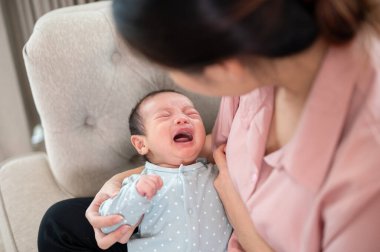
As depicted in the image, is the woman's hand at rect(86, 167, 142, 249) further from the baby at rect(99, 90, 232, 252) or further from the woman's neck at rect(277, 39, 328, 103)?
the woman's neck at rect(277, 39, 328, 103)

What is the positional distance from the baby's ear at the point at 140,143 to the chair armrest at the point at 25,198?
321 mm

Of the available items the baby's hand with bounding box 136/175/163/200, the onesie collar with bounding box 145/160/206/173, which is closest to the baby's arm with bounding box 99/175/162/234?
the baby's hand with bounding box 136/175/163/200

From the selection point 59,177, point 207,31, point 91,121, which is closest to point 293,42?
point 207,31

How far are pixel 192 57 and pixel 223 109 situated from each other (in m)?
0.50

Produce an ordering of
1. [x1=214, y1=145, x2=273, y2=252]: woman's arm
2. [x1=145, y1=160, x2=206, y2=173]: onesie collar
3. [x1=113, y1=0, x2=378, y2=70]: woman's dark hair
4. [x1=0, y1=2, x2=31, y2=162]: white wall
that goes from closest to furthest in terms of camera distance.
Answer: [x1=113, y1=0, x2=378, y2=70]: woman's dark hair → [x1=214, y1=145, x2=273, y2=252]: woman's arm → [x1=145, y1=160, x2=206, y2=173]: onesie collar → [x1=0, y1=2, x2=31, y2=162]: white wall

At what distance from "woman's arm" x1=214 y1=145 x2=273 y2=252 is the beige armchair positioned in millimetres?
314

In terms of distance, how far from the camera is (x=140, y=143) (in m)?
1.16

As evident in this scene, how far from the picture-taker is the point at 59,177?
4.17 feet

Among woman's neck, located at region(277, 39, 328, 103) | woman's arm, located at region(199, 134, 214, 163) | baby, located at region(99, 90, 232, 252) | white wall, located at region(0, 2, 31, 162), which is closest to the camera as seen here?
woman's neck, located at region(277, 39, 328, 103)

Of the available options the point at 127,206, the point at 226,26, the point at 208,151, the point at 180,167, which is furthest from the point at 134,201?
the point at 226,26

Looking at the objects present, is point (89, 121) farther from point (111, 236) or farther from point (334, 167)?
point (334, 167)

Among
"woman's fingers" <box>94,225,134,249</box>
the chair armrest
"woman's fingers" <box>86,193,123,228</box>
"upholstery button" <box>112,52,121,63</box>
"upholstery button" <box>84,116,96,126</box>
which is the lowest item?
the chair armrest

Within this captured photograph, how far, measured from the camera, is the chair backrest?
111cm

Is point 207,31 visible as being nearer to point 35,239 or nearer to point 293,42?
point 293,42
